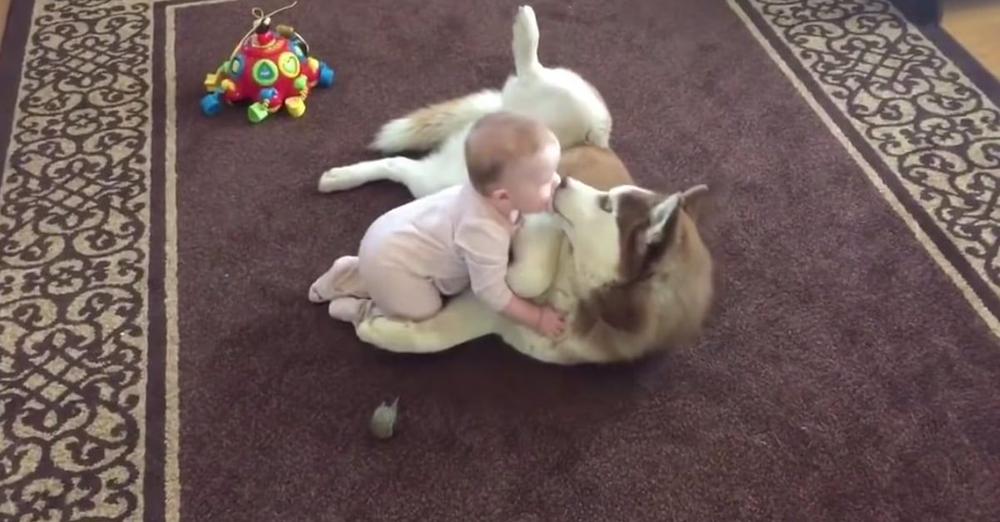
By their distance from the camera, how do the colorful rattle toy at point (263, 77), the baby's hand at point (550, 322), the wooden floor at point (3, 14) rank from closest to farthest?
the baby's hand at point (550, 322)
the colorful rattle toy at point (263, 77)
the wooden floor at point (3, 14)

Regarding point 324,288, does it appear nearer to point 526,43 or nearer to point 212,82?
point 526,43

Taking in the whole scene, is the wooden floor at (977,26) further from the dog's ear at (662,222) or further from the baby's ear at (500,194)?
the baby's ear at (500,194)

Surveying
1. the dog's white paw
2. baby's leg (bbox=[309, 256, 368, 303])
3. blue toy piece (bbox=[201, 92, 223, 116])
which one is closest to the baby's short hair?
→ baby's leg (bbox=[309, 256, 368, 303])

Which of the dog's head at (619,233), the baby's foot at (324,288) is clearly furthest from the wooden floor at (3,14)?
the dog's head at (619,233)

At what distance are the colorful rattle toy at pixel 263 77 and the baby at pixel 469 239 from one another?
0.67 metres

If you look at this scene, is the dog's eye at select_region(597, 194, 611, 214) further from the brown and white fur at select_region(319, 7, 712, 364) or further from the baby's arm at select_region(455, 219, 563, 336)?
the baby's arm at select_region(455, 219, 563, 336)

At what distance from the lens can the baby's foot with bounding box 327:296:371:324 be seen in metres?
1.80

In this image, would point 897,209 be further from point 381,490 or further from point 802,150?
point 381,490

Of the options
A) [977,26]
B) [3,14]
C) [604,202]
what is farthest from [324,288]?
[977,26]

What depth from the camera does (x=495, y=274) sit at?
1605mm

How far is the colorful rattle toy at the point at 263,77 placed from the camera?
2314 millimetres

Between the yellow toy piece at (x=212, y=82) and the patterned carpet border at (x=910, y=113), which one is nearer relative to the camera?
the patterned carpet border at (x=910, y=113)

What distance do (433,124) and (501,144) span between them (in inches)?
24.7

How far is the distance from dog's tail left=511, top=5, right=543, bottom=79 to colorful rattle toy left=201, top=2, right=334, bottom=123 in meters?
0.65
